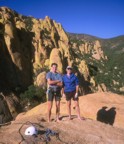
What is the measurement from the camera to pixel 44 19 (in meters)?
68.3

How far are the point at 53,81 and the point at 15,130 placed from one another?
6.91 feet

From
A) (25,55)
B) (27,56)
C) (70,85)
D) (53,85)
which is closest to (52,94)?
(53,85)

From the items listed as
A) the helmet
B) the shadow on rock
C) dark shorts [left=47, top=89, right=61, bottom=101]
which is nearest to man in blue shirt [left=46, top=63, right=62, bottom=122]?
dark shorts [left=47, top=89, right=61, bottom=101]

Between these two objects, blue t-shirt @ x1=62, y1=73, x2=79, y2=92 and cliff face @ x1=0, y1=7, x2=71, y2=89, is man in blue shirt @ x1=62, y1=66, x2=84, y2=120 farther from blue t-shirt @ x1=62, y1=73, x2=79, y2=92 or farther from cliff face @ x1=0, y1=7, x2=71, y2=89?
cliff face @ x1=0, y1=7, x2=71, y2=89

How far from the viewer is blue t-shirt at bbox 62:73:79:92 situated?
9656 mm

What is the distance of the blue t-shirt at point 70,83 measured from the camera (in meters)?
9.66

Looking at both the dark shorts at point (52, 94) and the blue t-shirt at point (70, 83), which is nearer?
the dark shorts at point (52, 94)

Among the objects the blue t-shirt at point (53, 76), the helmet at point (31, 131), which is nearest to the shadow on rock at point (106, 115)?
the blue t-shirt at point (53, 76)

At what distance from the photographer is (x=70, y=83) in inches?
382

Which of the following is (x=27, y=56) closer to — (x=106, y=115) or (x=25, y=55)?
(x=25, y=55)

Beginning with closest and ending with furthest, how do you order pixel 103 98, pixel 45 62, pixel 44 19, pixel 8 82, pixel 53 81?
pixel 53 81 → pixel 103 98 → pixel 8 82 → pixel 45 62 → pixel 44 19

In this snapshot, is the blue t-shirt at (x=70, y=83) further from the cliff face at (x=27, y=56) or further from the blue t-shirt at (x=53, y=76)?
the cliff face at (x=27, y=56)

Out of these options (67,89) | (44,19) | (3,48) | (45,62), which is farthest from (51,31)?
(67,89)

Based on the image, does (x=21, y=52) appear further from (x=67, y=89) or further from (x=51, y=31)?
(x=67, y=89)
